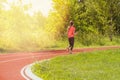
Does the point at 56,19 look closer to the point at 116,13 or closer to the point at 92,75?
the point at 116,13

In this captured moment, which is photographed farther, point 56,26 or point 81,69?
point 56,26

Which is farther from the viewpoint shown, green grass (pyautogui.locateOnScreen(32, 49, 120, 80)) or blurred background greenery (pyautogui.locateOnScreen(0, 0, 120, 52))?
blurred background greenery (pyautogui.locateOnScreen(0, 0, 120, 52))

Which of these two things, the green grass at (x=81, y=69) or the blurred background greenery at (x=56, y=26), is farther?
the blurred background greenery at (x=56, y=26)

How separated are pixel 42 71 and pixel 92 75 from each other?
2.54m

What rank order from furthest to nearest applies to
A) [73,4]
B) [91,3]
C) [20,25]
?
[91,3] < [73,4] < [20,25]

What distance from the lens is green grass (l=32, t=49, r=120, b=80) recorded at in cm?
1507

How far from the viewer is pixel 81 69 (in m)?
18.0

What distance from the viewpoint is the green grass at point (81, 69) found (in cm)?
1507

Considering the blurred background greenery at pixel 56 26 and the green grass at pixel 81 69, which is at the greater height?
the blurred background greenery at pixel 56 26

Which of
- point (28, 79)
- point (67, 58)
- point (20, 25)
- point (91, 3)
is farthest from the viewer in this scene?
point (91, 3)

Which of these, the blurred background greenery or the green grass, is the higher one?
the blurred background greenery

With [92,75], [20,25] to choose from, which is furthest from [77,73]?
[20,25]

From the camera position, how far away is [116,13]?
54.4 m

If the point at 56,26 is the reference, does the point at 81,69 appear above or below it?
below
